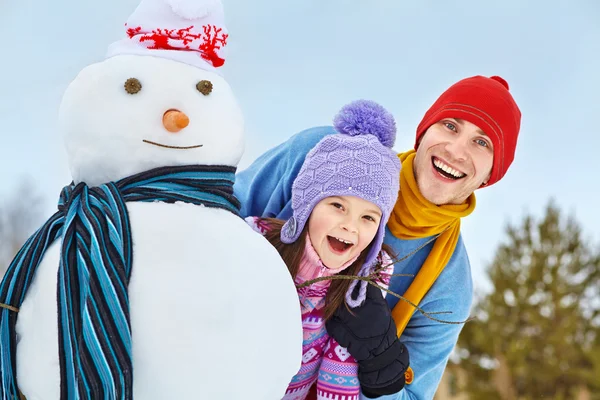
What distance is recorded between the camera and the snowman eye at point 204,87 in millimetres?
1098

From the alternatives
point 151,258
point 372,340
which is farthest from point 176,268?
point 372,340

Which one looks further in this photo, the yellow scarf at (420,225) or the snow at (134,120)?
the yellow scarf at (420,225)

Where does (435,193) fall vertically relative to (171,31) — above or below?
below

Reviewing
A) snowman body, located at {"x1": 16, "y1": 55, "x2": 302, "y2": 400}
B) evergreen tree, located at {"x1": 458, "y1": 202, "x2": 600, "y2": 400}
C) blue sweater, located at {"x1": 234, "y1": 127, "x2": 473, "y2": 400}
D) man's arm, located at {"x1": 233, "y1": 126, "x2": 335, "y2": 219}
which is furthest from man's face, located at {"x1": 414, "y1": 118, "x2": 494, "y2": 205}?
evergreen tree, located at {"x1": 458, "y1": 202, "x2": 600, "y2": 400}

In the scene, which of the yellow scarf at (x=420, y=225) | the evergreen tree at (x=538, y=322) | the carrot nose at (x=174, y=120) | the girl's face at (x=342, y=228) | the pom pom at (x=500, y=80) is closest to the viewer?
the carrot nose at (x=174, y=120)

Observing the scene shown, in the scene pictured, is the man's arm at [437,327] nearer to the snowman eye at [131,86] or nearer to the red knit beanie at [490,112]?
the red knit beanie at [490,112]

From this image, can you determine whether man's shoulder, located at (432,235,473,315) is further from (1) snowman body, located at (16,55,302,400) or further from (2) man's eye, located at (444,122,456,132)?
(1) snowman body, located at (16,55,302,400)

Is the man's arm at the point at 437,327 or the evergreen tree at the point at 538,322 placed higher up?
the man's arm at the point at 437,327

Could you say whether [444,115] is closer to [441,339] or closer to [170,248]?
[441,339]

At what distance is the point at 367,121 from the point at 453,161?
0.97 feet

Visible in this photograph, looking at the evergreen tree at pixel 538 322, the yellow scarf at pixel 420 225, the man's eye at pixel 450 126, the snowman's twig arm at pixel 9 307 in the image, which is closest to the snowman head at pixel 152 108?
the snowman's twig arm at pixel 9 307

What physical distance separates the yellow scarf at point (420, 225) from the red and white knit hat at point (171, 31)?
0.65 m

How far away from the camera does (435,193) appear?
162 cm

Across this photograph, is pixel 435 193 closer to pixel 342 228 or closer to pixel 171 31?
pixel 342 228
